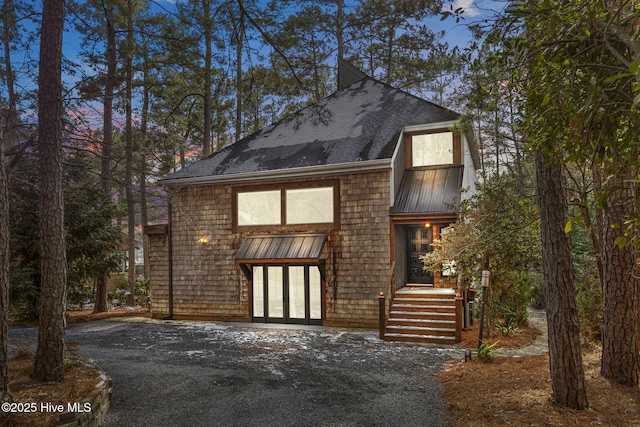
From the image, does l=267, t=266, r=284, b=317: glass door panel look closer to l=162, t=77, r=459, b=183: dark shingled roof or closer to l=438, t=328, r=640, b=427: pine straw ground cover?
l=162, t=77, r=459, b=183: dark shingled roof

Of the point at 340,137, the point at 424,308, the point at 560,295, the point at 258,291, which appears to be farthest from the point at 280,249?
the point at 560,295

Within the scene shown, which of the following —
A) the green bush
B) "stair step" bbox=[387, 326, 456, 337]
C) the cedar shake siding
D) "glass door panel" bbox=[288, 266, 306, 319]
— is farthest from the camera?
"glass door panel" bbox=[288, 266, 306, 319]

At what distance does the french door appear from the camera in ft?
41.7

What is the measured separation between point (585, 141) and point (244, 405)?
5.32m

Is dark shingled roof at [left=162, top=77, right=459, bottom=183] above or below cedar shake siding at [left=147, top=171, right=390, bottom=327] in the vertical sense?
above

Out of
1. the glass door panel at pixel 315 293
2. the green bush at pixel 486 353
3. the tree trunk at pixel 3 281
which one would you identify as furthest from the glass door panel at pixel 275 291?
the tree trunk at pixel 3 281

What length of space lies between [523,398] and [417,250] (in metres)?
7.85

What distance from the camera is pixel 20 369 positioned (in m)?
6.55

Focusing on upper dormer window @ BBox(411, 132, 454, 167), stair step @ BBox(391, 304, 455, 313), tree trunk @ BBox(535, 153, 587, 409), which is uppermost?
upper dormer window @ BBox(411, 132, 454, 167)

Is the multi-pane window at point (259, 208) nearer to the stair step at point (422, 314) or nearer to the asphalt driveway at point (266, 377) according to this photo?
the asphalt driveway at point (266, 377)

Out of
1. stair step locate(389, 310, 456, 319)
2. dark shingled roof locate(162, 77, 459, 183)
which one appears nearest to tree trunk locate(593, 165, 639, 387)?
stair step locate(389, 310, 456, 319)

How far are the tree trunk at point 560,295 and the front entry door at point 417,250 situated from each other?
7.84 m

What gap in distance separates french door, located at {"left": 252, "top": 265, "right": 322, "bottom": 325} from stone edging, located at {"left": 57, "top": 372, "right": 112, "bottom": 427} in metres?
7.05

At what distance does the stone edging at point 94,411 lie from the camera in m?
4.62
